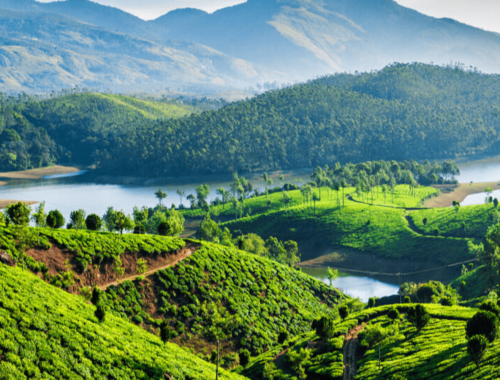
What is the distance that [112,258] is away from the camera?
225ft

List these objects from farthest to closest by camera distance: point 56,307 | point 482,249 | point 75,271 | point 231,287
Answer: point 482,249 → point 231,287 → point 75,271 → point 56,307

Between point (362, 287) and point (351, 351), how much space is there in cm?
6905

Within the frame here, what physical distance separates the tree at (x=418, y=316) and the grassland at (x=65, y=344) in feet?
80.7

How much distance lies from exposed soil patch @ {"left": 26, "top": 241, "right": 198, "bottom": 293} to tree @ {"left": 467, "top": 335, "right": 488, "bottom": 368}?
43235 mm

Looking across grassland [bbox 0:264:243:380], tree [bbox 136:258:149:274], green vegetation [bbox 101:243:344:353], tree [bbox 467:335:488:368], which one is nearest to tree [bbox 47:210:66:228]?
tree [bbox 136:258:149:274]

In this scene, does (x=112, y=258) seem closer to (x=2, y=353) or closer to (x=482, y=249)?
(x=2, y=353)

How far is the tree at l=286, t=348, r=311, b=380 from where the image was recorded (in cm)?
5628

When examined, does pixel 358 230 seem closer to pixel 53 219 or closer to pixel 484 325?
pixel 53 219

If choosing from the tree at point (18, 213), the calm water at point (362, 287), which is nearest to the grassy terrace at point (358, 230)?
the calm water at point (362, 287)

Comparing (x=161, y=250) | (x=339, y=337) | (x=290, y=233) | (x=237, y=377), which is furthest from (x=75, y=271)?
(x=290, y=233)

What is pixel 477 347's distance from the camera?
150 ft

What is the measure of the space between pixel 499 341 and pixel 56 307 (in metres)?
42.8

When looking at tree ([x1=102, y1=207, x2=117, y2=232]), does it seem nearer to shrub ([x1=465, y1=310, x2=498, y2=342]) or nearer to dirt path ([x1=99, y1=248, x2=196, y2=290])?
dirt path ([x1=99, y1=248, x2=196, y2=290])

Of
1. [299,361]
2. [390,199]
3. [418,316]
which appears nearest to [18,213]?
[299,361]
